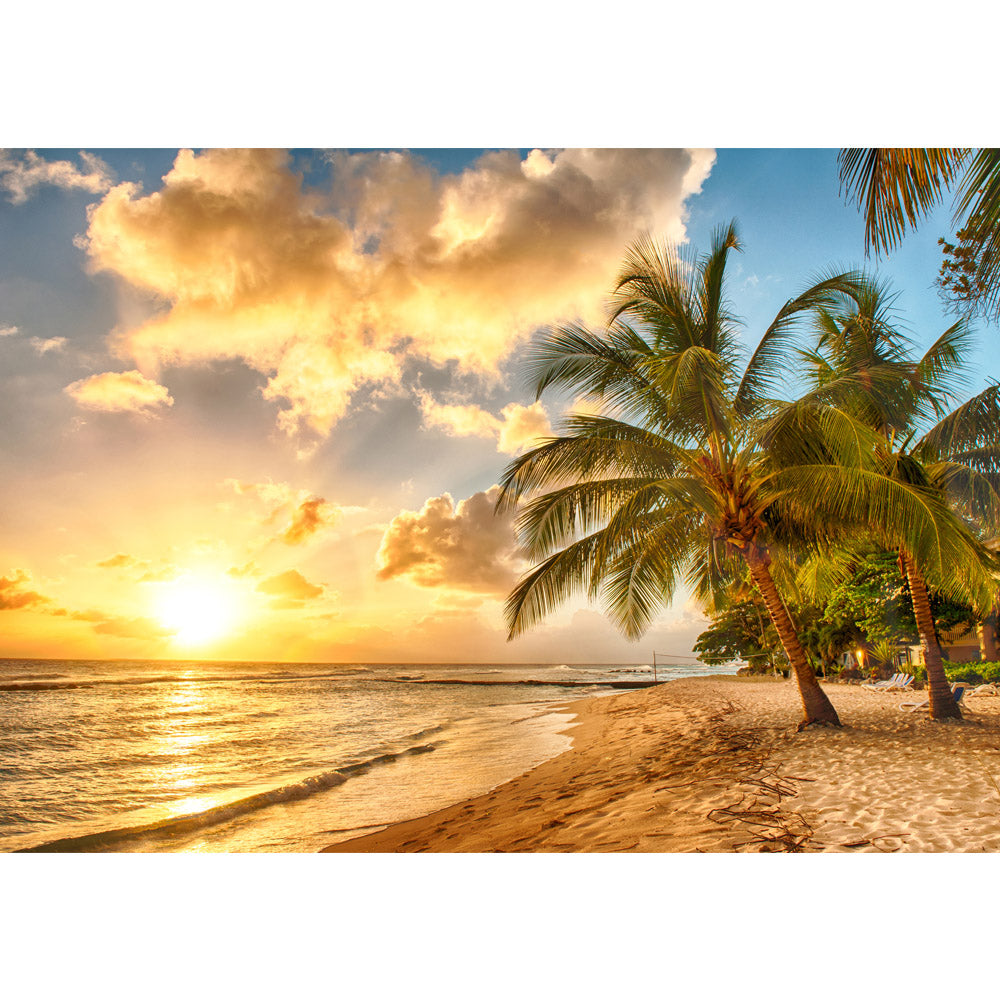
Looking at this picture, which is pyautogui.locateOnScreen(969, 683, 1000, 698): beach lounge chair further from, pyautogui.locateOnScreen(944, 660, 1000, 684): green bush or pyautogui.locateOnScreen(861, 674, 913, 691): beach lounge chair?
pyautogui.locateOnScreen(861, 674, 913, 691): beach lounge chair

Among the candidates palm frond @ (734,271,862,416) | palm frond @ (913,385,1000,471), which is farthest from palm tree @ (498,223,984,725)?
palm frond @ (913,385,1000,471)

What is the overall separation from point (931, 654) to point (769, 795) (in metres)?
1.65

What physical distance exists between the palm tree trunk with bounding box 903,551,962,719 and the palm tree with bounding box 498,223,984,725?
0.56m

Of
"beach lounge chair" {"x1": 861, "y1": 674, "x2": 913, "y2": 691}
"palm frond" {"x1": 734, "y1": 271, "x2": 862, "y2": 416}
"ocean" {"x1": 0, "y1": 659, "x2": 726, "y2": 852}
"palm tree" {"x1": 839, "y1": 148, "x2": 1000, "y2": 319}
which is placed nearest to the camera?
"palm tree" {"x1": 839, "y1": 148, "x2": 1000, "y2": 319}

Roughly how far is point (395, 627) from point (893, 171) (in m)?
3.83

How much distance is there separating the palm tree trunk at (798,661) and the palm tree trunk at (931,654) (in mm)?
563

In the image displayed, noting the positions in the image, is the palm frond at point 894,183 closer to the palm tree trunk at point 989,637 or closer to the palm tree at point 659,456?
the palm tree at point 659,456

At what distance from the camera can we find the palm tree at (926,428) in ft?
9.34

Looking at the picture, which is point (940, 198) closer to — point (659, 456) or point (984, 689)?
point (659, 456)

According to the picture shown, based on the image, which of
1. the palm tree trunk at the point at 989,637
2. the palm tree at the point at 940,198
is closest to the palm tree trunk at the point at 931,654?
the palm tree trunk at the point at 989,637

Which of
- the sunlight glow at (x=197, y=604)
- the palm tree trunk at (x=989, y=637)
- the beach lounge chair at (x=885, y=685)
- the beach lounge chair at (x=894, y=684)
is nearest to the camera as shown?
the palm tree trunk at (x=989, y=637)

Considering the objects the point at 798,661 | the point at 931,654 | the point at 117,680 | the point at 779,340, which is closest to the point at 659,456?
the point at 779,340

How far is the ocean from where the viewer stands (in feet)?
9.25

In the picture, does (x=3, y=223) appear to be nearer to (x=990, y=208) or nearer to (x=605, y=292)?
(x=605, y=292)
